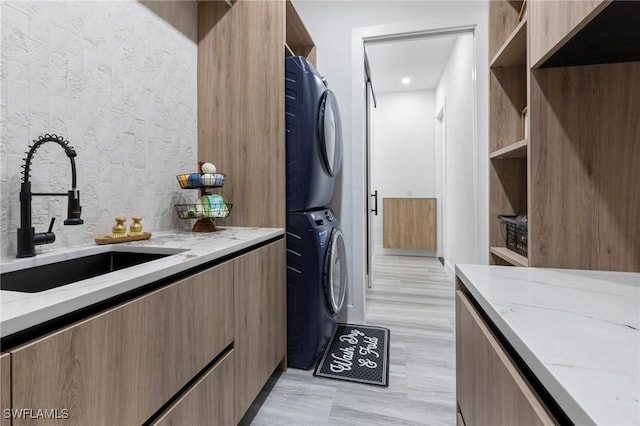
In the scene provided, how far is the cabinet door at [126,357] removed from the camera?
55 centimetres

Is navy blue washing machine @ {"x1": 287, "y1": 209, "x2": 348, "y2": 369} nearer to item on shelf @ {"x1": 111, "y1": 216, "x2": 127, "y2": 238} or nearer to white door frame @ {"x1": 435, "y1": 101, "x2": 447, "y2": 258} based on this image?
item on shelf @ {"x1": 111, "y1": 216, "x2": 127, "y2": 238}

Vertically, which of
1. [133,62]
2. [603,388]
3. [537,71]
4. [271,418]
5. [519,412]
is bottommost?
[271,418]

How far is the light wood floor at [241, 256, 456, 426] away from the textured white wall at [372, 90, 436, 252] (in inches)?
125

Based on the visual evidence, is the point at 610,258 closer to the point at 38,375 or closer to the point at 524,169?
the point at 524,169

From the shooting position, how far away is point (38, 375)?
54cm

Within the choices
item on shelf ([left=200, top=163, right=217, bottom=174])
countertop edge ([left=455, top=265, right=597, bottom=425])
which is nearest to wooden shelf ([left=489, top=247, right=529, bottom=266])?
countertop edge ([left=455, top=265, right=597, bottom=425])

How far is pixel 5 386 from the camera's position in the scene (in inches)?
19.0

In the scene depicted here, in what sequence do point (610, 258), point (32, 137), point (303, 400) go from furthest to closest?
point (303, 400), point (32, 137), point (610, 258)

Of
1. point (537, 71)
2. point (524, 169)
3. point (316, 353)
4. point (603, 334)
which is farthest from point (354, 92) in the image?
point (603, 334)

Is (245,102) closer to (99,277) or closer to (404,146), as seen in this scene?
(99,277)

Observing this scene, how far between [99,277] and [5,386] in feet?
0.91

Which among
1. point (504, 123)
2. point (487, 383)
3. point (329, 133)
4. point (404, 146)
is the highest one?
point (404, 146)

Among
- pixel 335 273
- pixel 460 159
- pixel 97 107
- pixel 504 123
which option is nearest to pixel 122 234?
pixel 97 107

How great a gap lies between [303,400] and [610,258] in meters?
1.40
